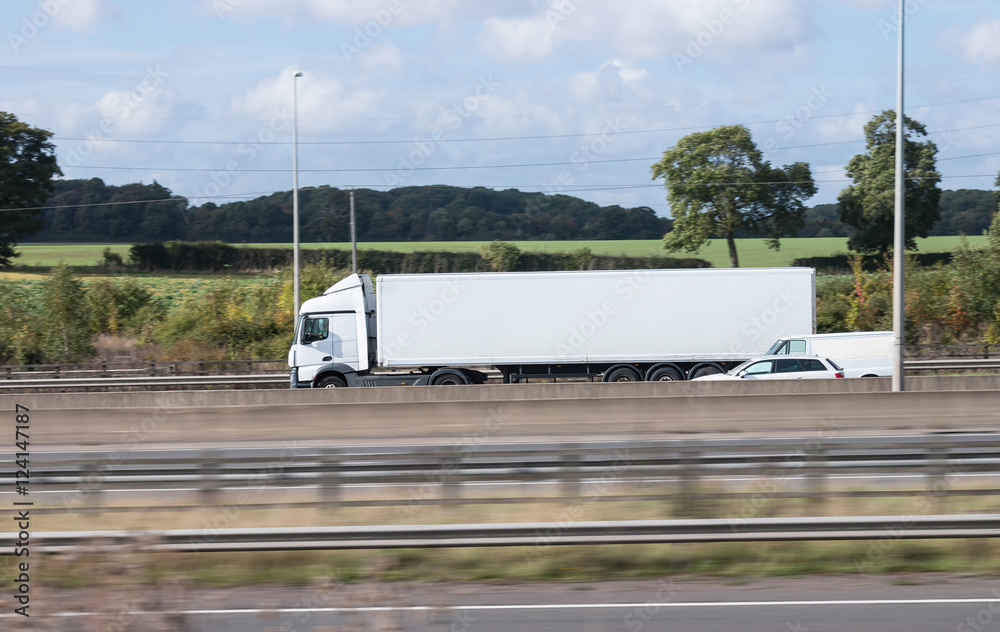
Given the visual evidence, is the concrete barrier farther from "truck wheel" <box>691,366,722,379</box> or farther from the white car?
"truck wheel" <box>691,366,722,379</box>

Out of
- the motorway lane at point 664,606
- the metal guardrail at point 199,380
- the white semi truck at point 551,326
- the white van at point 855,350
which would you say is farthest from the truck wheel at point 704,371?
the motorway lane at point 664,606

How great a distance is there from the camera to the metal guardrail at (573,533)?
7.68 m

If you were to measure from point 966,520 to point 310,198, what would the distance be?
58395mm

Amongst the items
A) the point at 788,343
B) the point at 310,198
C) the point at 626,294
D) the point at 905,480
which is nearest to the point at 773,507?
the point at 905,480

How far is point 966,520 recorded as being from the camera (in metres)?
7.72

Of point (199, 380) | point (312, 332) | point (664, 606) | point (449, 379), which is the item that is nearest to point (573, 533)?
point (664, 606)

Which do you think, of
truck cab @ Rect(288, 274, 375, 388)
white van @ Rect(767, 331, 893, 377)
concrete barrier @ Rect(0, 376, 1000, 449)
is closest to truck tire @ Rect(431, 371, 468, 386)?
truck cab @ Rect(288, 274, 375, 388)

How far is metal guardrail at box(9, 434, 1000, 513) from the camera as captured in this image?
28.2 ft

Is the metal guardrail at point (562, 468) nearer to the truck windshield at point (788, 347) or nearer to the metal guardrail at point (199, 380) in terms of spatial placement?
the truck windshield at point (788, 347)

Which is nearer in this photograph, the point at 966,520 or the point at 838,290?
the point at 966,520

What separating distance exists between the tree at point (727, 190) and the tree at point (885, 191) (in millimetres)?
4192

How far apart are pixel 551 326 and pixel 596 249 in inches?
1937

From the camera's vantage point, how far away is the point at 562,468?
8.97 metres

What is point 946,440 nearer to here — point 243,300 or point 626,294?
point 626,294
